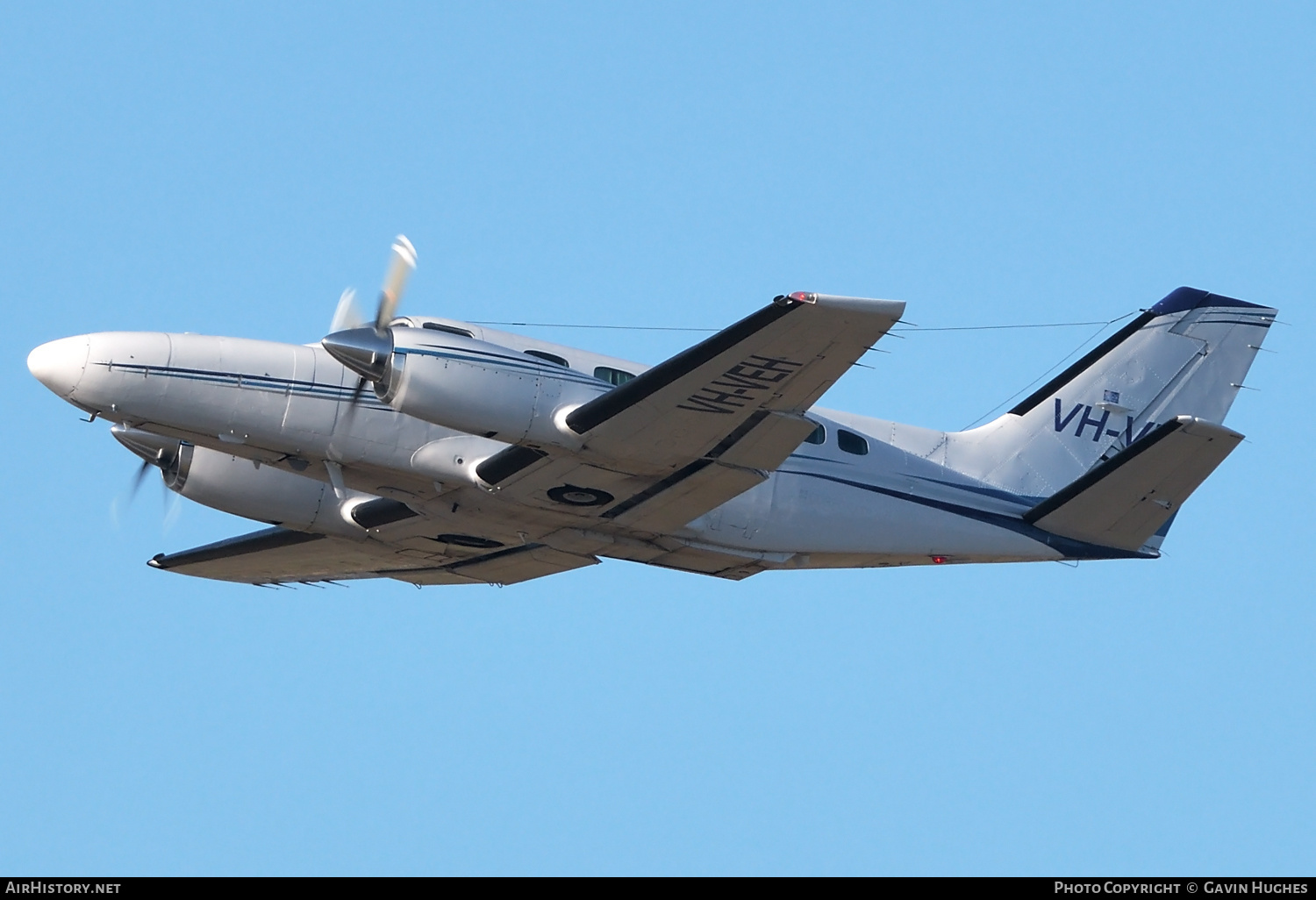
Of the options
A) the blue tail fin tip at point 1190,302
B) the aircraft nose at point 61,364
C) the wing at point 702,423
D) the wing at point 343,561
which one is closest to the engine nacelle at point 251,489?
the wing at point 343,561

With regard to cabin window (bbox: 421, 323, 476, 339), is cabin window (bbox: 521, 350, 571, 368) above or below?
below

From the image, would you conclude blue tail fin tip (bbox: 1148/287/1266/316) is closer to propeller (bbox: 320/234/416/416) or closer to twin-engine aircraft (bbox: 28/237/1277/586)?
twin-engine aircraft (bbox: 28/237/1277/586)

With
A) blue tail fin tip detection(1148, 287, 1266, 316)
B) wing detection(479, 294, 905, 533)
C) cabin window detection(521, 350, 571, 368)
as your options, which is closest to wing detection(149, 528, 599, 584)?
wing detection(479, 294, 905, 533)

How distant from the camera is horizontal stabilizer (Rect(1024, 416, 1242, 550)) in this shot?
68.2ft

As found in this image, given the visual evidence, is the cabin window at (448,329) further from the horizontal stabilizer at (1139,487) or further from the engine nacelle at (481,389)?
the horizontal stabilizer at (1139,487)

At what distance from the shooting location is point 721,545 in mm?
21016

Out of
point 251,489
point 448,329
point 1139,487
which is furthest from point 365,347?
point 1139,487

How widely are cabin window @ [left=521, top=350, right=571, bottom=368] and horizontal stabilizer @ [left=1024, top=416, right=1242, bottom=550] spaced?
6.98m

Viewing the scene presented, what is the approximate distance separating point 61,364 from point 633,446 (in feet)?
21.0

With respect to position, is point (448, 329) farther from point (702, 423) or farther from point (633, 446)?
point (702, 423)

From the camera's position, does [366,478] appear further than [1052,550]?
No

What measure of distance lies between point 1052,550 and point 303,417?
10091mm

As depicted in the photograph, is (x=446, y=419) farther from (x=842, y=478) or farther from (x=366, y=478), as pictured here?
(x=842, y=478)
